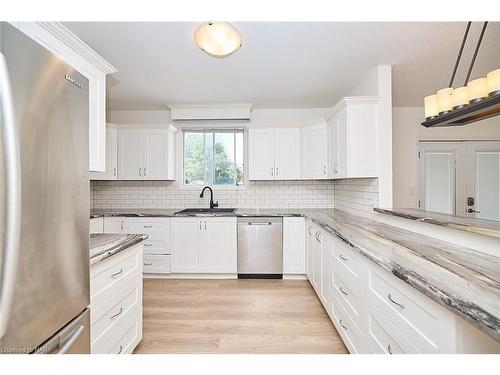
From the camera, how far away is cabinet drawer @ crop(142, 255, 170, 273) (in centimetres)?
346

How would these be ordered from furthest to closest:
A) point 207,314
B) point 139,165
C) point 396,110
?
point 396,110, point 139,165, point 207,314

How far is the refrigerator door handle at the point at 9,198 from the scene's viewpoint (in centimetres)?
68

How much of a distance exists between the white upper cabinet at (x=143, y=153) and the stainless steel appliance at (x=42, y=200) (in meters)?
2.83

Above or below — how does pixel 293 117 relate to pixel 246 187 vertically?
above

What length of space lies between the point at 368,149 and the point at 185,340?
250 centimetres

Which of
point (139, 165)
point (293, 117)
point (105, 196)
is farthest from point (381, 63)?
point (105, 196)

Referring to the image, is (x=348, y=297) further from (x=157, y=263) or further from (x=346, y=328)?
(x=157, y=263)

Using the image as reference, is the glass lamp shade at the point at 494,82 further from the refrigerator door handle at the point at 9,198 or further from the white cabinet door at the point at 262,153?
the white cabinet door at the point at 262,153

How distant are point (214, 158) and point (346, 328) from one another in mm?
3077

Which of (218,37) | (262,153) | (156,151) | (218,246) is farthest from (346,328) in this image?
(156,151)

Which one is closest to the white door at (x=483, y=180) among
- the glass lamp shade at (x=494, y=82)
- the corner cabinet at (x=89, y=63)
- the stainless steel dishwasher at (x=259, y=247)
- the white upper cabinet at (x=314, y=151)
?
the white upper cabinet at (x=314, y=151)

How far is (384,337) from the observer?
1.28 meters

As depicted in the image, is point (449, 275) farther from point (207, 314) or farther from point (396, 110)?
point (396, 110)

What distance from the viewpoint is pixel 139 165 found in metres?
3.87
